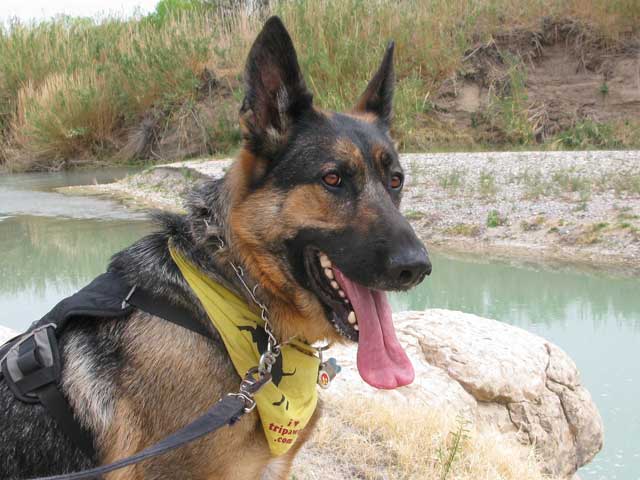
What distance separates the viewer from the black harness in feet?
7.62

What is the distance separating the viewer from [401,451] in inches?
151

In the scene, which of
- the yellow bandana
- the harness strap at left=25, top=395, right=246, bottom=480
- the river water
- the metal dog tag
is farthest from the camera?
the river water

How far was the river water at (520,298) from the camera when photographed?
5.24m

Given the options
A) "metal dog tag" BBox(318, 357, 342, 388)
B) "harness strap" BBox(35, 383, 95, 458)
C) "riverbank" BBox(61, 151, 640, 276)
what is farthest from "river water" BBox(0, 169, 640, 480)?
"harness strap" BBox(35, 383, 95, 458)

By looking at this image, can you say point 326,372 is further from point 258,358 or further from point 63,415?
point 63,415

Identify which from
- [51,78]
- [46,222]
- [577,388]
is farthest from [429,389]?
[51,78]

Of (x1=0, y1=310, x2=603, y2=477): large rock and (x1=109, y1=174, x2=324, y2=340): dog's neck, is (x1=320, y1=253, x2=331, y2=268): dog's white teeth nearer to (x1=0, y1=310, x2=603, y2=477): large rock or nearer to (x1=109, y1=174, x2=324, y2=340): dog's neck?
(x1=109, y1=174, x2=324, y2=340): dog's neck

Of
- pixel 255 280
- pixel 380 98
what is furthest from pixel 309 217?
pixel 380 98

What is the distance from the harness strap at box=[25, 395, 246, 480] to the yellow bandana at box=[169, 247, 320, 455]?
154 mm

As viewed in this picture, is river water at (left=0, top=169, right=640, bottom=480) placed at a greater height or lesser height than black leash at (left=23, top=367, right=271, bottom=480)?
lesser

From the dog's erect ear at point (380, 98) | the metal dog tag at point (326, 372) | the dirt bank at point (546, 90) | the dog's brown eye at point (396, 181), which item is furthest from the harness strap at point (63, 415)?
the dirt bank at point (546, 90)

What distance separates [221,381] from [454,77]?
1650 centimetres

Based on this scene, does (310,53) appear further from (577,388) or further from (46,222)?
(577,388)

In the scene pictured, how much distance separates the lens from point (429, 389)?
15.2 ft
